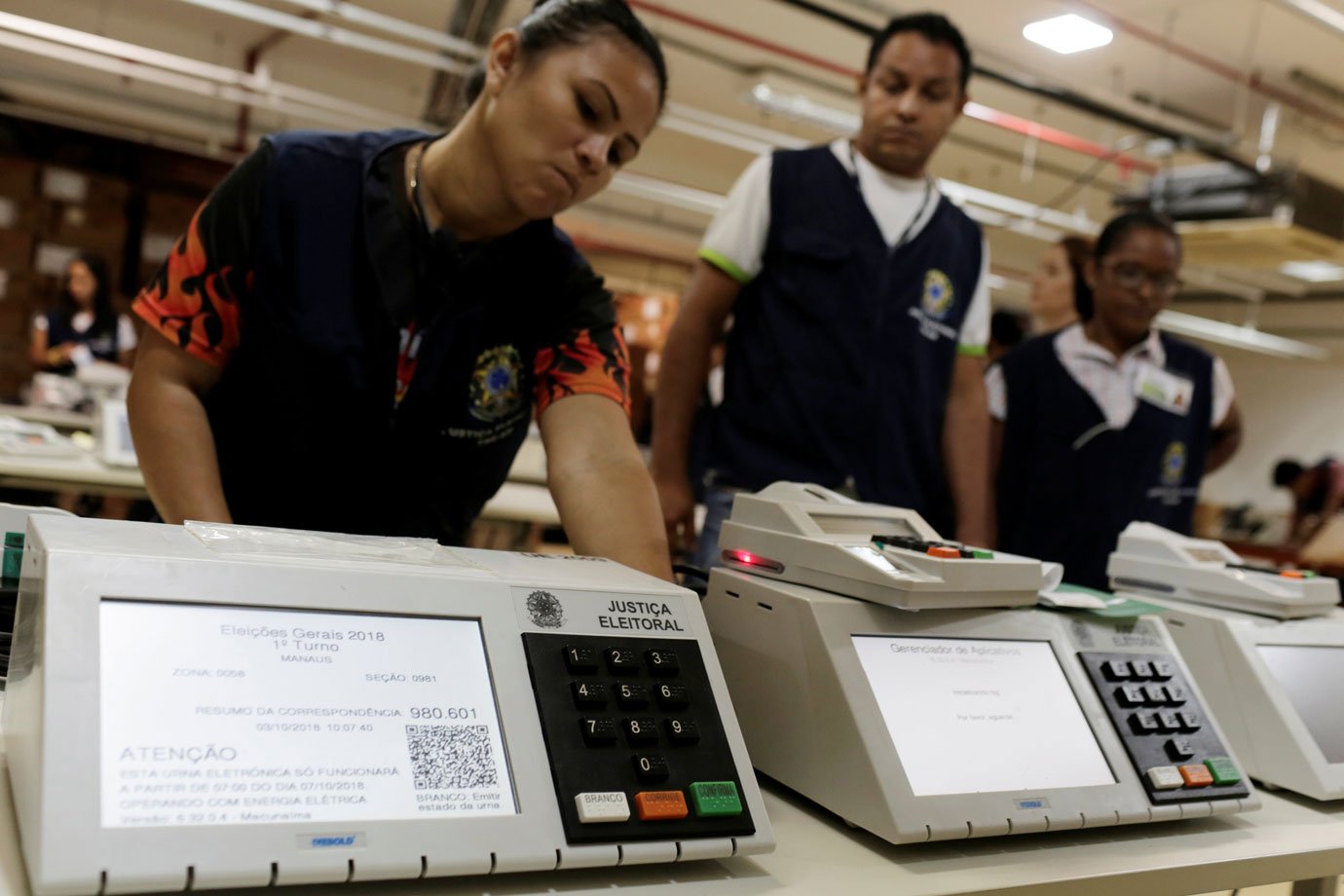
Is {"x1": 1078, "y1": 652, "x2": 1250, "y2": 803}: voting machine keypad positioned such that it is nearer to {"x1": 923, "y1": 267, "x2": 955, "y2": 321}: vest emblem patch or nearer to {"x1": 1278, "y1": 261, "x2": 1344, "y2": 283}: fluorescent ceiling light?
{"x1": 923, "y1": 267, "x2": 955, "y2": 321}: vest emblem patch

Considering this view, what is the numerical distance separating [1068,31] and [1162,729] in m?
4.52

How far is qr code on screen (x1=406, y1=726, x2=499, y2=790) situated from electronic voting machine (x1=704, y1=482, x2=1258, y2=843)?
261 mm

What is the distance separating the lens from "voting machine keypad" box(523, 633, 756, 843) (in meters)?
0.61

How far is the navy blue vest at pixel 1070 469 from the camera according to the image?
6.86 feet

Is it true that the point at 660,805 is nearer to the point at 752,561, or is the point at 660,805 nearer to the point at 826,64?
the point at 752,561

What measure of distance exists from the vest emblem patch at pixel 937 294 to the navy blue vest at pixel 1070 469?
0.49m

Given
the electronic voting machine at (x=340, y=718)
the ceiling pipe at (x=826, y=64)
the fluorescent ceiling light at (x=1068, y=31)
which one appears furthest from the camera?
the ceiling pipe at (x=826, y=64)

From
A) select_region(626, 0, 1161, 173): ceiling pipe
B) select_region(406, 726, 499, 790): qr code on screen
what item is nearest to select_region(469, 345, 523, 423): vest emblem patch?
select_region(406, 726, 499, 790): qr code on screen

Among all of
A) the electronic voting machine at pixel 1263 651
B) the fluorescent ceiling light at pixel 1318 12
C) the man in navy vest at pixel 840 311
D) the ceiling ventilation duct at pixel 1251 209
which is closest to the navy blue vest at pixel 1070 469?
the man in navy vest at pixel 840 311

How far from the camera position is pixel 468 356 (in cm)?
115

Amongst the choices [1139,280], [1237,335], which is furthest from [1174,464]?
[1237,335]

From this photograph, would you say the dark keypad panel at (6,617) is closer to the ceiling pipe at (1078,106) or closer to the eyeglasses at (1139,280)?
the eyeglasses at (1139,280)

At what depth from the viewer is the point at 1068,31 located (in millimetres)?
4703

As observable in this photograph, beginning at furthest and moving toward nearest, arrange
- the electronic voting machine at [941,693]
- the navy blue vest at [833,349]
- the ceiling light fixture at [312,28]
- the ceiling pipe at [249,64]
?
1. the ceiling pipe at [249,64]
2. the ceiling light fixture at [312,28]
3. the navy blue vest at [833,349]
4. the electronic voting machine at [941,693]
